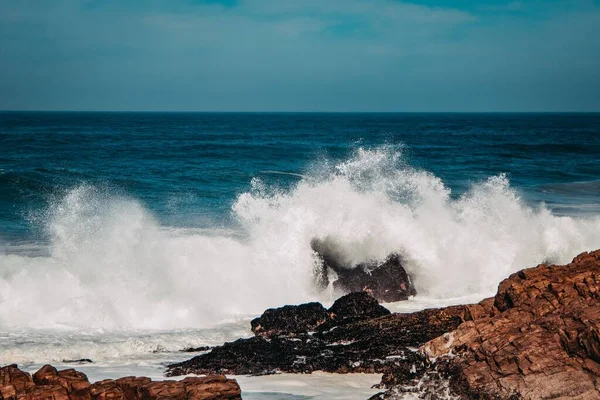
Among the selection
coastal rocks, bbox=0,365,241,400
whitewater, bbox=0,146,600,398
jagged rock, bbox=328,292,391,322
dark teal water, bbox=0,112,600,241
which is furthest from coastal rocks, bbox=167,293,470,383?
dark teal water, bbox=0,112,600,241

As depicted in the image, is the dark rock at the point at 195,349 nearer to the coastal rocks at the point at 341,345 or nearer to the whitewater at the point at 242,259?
the whitewater at the point at 242,259

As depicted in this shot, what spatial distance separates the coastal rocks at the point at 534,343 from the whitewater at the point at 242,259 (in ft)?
15.3

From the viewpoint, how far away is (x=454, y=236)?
18.2 meters

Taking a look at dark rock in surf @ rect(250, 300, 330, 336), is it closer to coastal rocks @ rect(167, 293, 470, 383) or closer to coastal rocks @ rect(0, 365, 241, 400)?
coastal rocks @ rect(167, 293, 470, 383)

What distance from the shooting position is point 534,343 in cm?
828

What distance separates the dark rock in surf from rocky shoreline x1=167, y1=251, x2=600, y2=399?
0.03 m

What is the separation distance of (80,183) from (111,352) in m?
23.9

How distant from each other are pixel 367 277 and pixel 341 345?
194 inches

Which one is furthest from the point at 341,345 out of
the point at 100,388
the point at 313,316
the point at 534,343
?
the point at 100,388

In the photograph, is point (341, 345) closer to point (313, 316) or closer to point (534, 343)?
point (313, 316)

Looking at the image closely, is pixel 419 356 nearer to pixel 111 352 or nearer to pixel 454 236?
pixel 111 352

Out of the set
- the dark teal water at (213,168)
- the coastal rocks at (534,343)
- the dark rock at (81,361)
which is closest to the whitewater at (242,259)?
the dark rock at (81,361)

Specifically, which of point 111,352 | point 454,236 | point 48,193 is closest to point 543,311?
point 111,352

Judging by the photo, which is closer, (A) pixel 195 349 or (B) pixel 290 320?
(A) pixel 195 349
